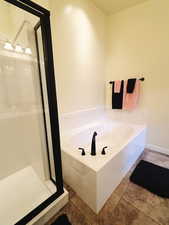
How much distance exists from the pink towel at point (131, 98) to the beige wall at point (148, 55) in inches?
3.9

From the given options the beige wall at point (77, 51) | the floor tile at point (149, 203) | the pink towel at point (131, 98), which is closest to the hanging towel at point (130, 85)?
the pink towel at point (131, 98)

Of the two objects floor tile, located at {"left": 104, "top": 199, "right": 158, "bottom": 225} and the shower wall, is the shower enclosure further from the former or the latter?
floor tile, located at {"left": 104, "top": 199, "right": 158, "bottom": 225}

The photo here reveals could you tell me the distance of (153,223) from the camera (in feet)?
3.62

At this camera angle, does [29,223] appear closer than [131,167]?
Yes

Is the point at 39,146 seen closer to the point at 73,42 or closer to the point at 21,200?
the point at 21,200

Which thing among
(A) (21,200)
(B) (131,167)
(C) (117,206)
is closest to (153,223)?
(C) (117,206)

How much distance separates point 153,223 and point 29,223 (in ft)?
3.74

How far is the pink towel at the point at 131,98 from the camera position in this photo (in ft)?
7.66

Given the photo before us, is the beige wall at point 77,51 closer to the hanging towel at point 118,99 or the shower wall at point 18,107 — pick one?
the hanging towel at point 118,99

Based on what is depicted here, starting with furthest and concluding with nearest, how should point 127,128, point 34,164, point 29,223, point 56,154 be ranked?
1. point 127,128
2. point 34,164
3. point 56,154
4. point 29,223

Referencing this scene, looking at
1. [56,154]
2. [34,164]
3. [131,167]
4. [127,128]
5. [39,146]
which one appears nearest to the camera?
[56,154]

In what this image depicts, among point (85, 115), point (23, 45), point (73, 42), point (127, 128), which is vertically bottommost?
point (127, 128)

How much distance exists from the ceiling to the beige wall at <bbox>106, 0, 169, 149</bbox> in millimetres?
92

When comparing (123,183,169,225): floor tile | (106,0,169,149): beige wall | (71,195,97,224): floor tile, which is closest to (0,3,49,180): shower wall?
(71,195,97,224): floor tile
